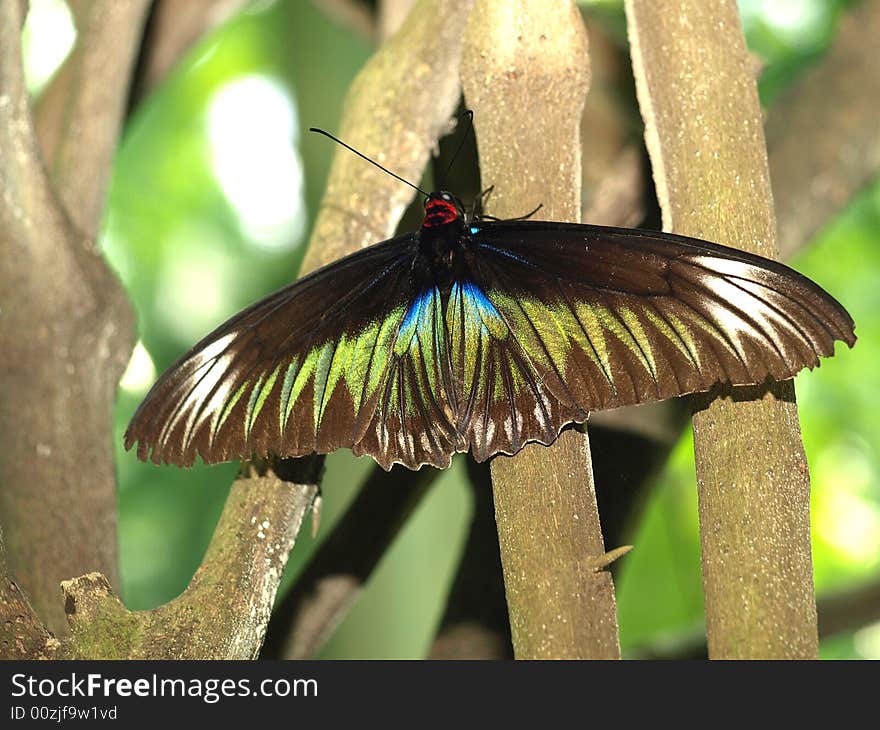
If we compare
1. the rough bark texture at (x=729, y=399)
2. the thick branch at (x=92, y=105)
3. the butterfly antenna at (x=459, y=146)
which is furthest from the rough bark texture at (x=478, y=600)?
the thick branch at (x=92, y=105)

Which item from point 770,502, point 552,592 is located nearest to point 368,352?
point 552,592

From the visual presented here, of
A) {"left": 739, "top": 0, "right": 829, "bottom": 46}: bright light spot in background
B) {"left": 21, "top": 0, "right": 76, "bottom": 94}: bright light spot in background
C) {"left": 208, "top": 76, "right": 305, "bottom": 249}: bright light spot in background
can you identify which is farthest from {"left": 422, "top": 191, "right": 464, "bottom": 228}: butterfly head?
{"left": 208, "top": 76, "right": 305, "bottom": 249}: bright light spot in background

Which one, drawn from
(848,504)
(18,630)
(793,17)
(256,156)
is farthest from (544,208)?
(256,156)

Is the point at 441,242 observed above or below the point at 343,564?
above

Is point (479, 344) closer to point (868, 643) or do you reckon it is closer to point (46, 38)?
point (46, 38)

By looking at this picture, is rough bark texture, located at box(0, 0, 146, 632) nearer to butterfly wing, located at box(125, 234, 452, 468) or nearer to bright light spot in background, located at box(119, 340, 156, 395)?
butterfly wing, located at box(125, 234, 452, 468)

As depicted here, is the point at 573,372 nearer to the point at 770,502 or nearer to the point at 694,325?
the point at 694,325

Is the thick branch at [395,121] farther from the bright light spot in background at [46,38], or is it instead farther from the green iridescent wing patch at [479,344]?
the bright light spot in background at [46,38]
